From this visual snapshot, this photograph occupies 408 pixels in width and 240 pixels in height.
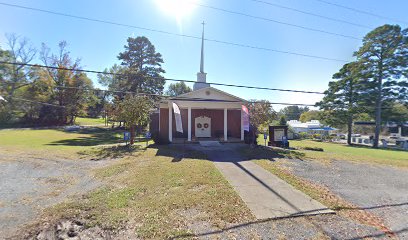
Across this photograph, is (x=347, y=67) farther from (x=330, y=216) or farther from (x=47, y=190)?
(x=47, y=190)

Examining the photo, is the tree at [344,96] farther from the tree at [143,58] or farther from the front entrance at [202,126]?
Answer: the tree at [143,58]

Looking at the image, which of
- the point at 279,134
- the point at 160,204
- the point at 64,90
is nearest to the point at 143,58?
the point at 64,90

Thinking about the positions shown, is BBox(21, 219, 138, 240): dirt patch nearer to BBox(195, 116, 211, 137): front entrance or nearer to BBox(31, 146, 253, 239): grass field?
BBox(31, 146, 253, 239): grass field

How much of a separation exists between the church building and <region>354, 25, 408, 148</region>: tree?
20808mm

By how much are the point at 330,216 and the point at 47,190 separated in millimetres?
8321

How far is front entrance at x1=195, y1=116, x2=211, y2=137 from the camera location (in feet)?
64.8

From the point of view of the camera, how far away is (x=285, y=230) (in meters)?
4.18

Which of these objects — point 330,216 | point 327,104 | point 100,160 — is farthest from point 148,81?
point 330,216

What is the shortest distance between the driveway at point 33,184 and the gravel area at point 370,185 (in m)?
8.46

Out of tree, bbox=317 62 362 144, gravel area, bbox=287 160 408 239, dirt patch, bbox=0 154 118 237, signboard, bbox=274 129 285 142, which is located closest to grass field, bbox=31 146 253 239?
dirt patch, bbox=0 154 118 237

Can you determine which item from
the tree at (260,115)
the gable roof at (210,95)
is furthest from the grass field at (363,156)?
the tree at (260,115)

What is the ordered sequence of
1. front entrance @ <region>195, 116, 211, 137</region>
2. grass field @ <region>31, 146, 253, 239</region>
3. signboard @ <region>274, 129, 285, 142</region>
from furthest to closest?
1. front entrance @ <region>195, 116, 211, 137</region>
2. signboard @ <region>274, 129, 285, 142</region>
3. grass field @ <region>31, 146, 253, 239</region>

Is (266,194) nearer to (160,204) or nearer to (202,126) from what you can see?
(160,204)

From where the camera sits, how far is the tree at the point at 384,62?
25094 millimetres
